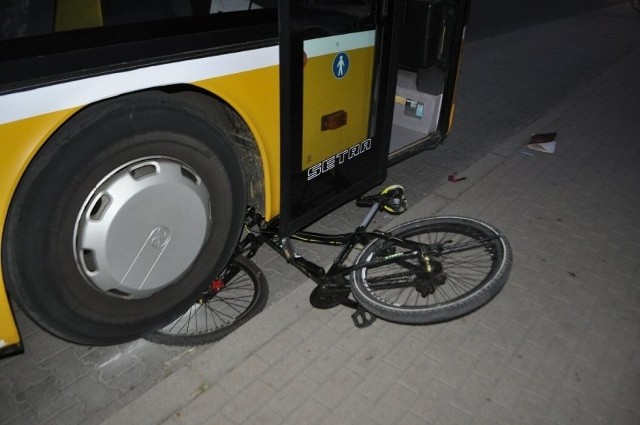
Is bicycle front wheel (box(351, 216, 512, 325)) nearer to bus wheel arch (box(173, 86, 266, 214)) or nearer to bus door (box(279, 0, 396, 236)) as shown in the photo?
bus door (box(279, 0, 396, 236))

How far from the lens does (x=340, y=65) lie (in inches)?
132

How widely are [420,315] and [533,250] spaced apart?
1.73m

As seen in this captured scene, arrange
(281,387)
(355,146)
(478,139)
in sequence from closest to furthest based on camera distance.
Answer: (281,387), (355,146), (478,139)

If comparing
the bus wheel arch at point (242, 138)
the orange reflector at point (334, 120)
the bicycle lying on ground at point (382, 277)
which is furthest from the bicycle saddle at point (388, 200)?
the bus wheel arch at point (242, 138)

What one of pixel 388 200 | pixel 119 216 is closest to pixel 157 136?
pixel 119 216

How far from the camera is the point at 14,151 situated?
2105 millimetres

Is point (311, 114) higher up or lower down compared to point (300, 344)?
higher up

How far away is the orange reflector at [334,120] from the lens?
11.3 ft

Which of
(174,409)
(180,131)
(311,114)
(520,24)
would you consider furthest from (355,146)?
(520,24)

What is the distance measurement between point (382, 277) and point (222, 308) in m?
1.13

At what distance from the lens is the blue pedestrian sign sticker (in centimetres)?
330

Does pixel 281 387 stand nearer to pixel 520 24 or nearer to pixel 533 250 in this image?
pixel 533 250

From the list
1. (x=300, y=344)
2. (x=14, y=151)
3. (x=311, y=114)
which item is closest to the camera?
(x=14, y=151)

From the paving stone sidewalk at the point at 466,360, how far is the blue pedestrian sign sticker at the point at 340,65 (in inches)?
58.2
